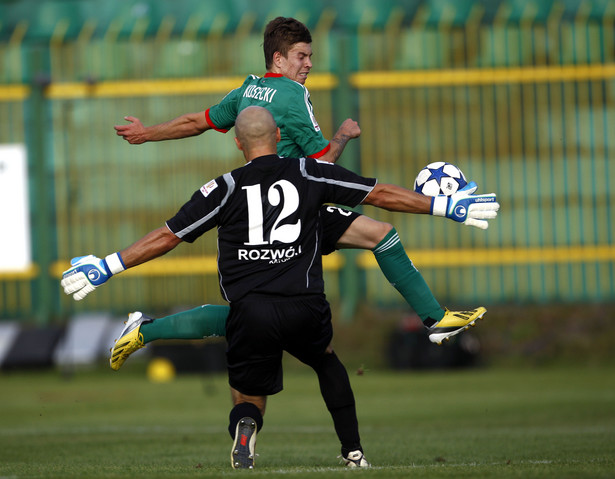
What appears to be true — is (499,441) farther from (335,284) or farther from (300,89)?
(335,284)

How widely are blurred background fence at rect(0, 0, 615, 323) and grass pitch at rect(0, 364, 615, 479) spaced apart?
2541 millimetres

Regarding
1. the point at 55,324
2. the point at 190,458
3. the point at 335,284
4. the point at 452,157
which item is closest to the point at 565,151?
the point at 452,157

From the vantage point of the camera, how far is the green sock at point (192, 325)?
273 inches

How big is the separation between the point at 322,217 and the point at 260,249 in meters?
0.61

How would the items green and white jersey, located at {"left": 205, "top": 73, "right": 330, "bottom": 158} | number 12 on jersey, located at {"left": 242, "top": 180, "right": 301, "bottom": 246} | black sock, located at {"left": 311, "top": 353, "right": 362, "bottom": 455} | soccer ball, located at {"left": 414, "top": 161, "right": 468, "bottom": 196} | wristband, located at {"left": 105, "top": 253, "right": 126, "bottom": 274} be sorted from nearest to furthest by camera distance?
1. number 12 on jersey, located at {"left": 242, "top": 180, "right": 301, "bottom": 246}
2. wristband, located at {"left": 105, "top": 253, "right": 126, "bottom": 274}
3. black sock, located at {"left": 311, "top": 353, "right": 362, "bottom": 455}
4. green and white jersey, located at {"left": 205, "top": 73, "right": 330, "bottom": 158}
5. soccer ball, located at {"left": 414, "top": 161, "right": 468, "bottom": 196}

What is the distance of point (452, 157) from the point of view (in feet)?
69.5

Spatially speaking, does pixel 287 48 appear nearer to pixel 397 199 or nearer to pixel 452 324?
pixel 397 199

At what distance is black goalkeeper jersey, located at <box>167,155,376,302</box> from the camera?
639 cm

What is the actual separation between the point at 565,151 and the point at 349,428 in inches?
596

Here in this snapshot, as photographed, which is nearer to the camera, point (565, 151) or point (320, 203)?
point (320, 203)

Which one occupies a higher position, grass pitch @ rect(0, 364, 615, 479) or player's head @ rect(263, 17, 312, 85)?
player's head @ rect(263, 17, 312, 85)

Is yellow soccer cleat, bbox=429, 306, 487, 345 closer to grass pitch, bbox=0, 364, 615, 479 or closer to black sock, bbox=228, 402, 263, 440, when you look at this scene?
grass pitch, bbox=0, 364, 615, 479

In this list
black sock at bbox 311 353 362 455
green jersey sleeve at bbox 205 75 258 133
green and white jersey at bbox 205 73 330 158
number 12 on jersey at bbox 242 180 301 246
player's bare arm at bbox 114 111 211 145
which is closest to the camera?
number 12 on jersey at bbox 242 180 301 246

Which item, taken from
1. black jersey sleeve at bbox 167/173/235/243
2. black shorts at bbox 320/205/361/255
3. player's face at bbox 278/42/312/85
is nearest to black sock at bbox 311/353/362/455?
black shorts at bbox 320/205/361/255
